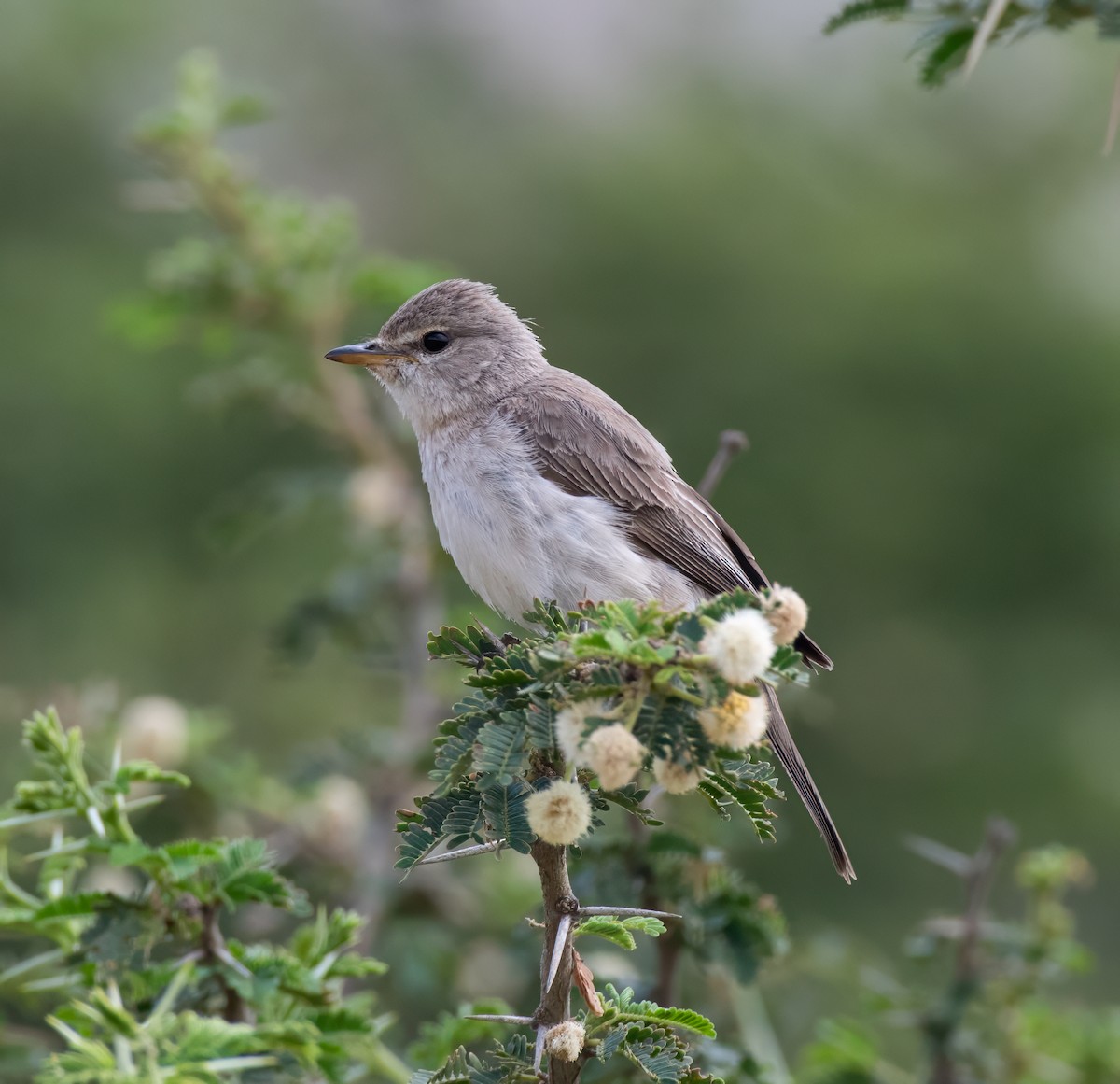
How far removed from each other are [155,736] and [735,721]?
246cm

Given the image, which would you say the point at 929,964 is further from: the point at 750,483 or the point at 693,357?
the point at 693,357

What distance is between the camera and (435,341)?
5.05 m

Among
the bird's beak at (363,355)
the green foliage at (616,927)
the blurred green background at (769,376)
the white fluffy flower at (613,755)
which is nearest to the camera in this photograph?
the white fluffy flower at (613,755)

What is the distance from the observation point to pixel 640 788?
2586mm

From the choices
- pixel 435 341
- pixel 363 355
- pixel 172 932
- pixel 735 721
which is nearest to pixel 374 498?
pixel 363 355

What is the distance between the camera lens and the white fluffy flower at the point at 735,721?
213 centimetres

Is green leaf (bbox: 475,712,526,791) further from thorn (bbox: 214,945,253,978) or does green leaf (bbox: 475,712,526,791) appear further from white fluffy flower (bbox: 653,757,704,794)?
thorn (bbox: 214,945,253,978)

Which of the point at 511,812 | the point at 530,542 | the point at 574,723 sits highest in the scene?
the point at 530,542

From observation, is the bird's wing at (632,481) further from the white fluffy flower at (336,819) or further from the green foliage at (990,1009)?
the white fluffy flower at (336,819)

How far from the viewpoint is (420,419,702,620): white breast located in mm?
4160

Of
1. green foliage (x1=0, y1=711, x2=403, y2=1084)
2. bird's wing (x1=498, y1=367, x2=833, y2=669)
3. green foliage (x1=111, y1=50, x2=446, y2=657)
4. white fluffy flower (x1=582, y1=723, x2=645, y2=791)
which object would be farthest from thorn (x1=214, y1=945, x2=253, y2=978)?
green foliage (x1=111, y1=50, x2=446, y2=657)

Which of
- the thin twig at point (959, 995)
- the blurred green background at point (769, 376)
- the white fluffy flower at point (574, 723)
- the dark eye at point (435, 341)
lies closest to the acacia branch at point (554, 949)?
the white fluffy flower at point (574, 723)

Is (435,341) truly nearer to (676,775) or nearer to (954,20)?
(954,20)

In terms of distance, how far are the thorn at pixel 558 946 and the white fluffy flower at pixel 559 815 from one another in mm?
185
